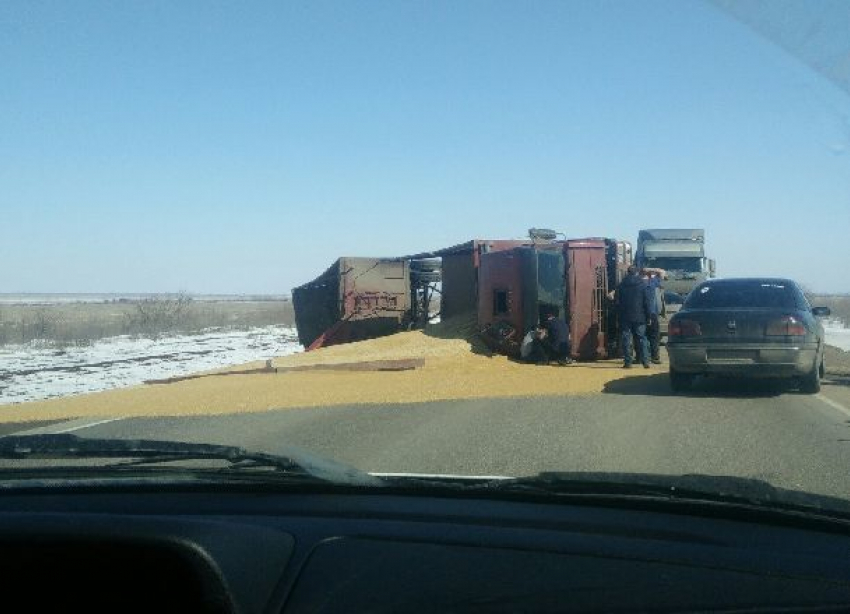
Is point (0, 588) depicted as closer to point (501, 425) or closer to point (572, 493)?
point (572, 493)

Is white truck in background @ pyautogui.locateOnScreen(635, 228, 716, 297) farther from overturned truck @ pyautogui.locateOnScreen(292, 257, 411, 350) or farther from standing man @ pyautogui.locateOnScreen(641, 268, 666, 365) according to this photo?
standing man @ pyautogui.locateOnScreen(641, 268, 666, 365)

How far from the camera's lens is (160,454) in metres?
3.92

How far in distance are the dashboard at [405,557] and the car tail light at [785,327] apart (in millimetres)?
9518

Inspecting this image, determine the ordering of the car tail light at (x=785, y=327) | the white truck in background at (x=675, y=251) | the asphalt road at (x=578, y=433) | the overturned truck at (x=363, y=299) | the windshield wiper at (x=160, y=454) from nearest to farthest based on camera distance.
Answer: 1. the windshield wiper at (x=160, y=454)
2. the asphalt road at (x=578, y=433)
3. the car tail light at (x=785, y=327)
4. the overturned truck at (x=363, y=299)
5. the white truck in background at (x=675, y=251)

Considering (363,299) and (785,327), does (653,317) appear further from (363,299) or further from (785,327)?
(363,299)

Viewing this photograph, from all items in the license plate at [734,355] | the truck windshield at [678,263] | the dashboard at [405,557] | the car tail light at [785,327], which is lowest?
the license plate at [734,355]

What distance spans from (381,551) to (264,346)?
35.5m

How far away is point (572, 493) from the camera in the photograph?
3318 millimetres

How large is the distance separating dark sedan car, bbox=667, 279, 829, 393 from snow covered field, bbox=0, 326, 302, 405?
12.4 meters

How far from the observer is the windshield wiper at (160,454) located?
12.2 ft

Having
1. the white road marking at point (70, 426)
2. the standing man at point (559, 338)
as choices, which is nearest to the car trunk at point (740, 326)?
the standing man at point (559, 338)

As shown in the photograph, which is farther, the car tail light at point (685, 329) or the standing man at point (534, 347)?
the standing man at point (534, 347)

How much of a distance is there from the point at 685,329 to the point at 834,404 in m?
2.13

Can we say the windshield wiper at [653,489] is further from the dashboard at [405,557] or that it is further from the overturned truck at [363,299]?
the overturned truck at [363,299]
